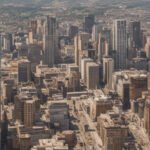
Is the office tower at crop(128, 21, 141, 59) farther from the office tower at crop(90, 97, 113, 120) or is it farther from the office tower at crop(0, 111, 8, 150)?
the office tower at crop(0, 111, 8, 150)

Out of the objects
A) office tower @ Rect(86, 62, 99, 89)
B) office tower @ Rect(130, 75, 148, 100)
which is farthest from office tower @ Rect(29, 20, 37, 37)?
office tower @ Rect(130, 75, 148, 100)

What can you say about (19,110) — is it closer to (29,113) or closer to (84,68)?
(29,113)

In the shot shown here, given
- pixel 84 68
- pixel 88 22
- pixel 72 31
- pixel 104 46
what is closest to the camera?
pixel 84 68

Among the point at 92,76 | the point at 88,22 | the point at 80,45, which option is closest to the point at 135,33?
the point at 80,45

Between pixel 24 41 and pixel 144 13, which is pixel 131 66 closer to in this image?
pixel 24 41

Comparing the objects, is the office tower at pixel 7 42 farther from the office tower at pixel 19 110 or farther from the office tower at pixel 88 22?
the office tower at pixel 19 110

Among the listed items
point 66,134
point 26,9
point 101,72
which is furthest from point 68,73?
point 26,9
